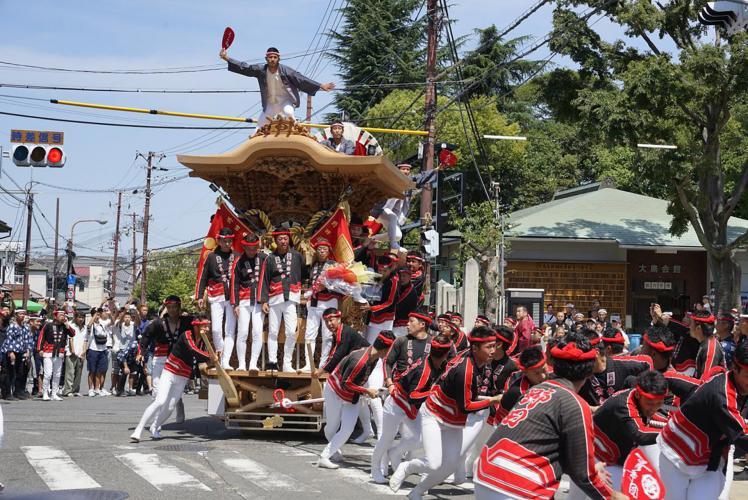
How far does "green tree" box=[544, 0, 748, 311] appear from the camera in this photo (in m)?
24.1

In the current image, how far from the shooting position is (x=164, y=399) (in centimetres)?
1377

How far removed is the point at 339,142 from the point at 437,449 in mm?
7486

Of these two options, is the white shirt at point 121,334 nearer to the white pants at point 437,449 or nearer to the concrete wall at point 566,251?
the concrete wall at point 566,251

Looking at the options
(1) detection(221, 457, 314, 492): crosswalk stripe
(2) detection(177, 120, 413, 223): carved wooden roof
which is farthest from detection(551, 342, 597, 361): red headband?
(2) detection(177, 120, 413, 223): carved wooden roof

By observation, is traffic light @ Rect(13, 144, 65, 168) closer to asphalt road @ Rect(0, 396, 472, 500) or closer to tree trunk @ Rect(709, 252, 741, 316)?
asphalt road @ Rect(0, 396, 472, 500)

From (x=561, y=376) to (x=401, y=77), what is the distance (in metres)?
43.5

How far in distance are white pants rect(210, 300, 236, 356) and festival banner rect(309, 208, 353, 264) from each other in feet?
5.24

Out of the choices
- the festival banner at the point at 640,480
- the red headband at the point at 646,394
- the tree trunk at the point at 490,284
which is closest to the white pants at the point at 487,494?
the festival banner at the point at 640,480

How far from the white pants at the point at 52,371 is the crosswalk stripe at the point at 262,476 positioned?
1008cm

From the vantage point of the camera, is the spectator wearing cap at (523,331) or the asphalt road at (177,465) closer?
the asphalt road at (177,465)

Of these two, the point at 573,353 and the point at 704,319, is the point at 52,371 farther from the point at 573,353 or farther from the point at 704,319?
the point at 573,353

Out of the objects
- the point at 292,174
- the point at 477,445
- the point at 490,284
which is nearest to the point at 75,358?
the point at 292,174

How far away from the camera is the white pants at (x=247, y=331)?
13953 mm

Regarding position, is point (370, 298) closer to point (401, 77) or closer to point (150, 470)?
point (150, 470)
